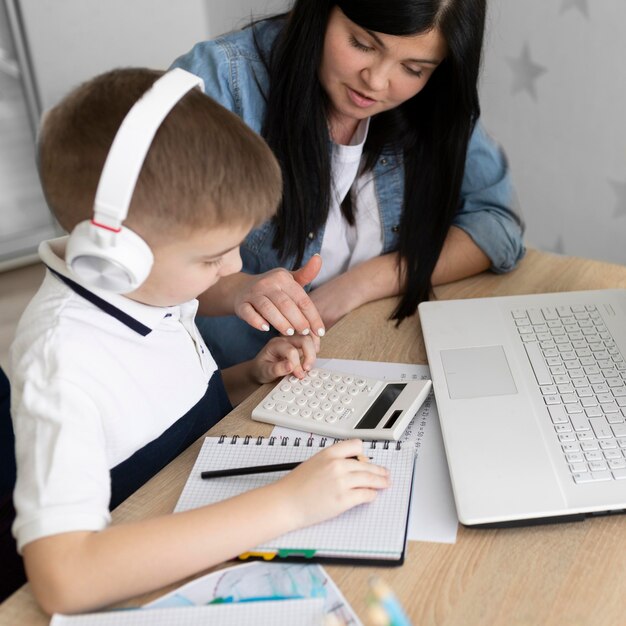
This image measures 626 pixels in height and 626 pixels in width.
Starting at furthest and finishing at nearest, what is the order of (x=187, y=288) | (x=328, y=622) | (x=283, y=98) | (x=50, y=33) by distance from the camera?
(x=50, y=33) → (x=283, y=98) → (x=187, y=288) → (x=328, y=622)

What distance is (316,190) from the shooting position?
1.22 metres

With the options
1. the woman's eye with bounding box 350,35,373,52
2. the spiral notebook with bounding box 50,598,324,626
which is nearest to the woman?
the woman's eye with bounding box 350,35,373,52

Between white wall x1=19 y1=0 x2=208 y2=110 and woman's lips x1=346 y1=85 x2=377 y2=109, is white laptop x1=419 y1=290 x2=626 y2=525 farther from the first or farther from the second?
white wall x1=19 y1=0 x2=208 y2=110

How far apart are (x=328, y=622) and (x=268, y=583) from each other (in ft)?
0.24

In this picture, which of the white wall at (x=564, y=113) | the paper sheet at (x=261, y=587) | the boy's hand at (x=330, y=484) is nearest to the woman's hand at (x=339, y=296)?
the boy's hand at (x=330, y=484)

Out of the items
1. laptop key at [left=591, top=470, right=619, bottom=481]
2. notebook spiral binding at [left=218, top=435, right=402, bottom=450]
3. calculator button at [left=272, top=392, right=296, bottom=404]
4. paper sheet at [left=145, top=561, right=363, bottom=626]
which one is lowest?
calculator button at [left=272, top=392, right=296, bottom=404]

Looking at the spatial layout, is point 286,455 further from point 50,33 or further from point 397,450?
point 50,33

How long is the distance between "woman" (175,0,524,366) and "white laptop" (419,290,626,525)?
0.16m

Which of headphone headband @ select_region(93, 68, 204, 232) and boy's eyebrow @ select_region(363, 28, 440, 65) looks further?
boy's eyebrow @ select_region(363, 28, 440, 65)

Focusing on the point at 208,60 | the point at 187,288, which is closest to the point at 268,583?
the point at 187,288

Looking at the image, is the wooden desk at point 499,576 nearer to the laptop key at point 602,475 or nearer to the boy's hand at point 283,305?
the laptop key at point 602,475

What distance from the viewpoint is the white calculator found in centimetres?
86

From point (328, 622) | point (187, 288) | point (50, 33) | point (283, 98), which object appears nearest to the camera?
point (328, 622)

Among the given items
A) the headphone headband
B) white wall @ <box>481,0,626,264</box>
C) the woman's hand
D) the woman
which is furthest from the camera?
white wall @ <box>481,0,626,264</box>
